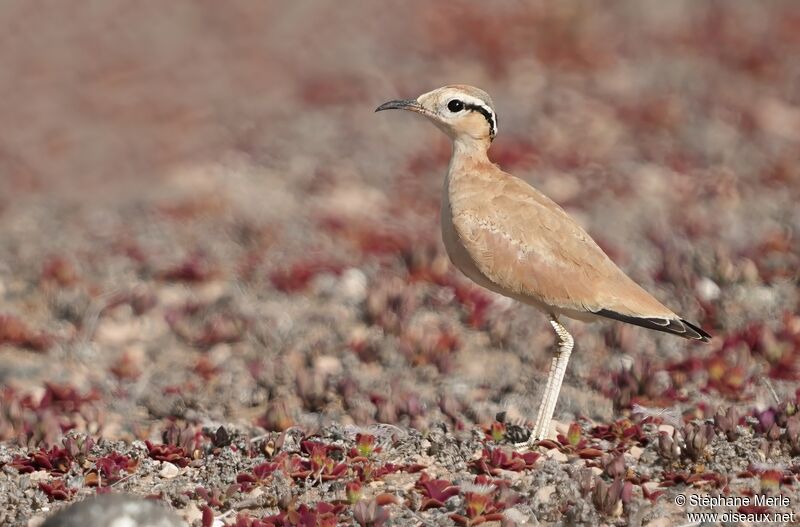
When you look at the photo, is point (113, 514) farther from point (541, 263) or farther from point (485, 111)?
point (485, 111)

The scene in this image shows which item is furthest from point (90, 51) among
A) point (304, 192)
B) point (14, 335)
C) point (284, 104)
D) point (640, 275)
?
point (640, 275)

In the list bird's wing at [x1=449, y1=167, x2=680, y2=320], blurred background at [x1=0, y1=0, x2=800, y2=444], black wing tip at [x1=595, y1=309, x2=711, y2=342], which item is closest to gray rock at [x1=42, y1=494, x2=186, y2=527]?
blurred background at [x1=0, y1=0, x2=800, y2=444]

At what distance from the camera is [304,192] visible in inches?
518

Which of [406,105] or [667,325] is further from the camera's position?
[406,105]

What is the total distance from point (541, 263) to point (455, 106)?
122 cm

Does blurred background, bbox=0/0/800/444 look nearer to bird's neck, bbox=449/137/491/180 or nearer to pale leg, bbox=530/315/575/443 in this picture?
pale leg, bbox=530/315/575/443

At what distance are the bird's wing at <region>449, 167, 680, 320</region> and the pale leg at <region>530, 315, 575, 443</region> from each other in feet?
0.83

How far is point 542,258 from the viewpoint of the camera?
650cm

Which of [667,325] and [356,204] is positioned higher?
[356,204]

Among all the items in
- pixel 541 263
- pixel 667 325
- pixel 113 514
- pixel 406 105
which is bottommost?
pixel 113 514

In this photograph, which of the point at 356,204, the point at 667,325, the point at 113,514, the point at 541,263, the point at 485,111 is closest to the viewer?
the point at 113,514

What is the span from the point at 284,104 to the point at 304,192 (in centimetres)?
377

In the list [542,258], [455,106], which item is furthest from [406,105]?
[542,258]

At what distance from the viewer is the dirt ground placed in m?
6.07
